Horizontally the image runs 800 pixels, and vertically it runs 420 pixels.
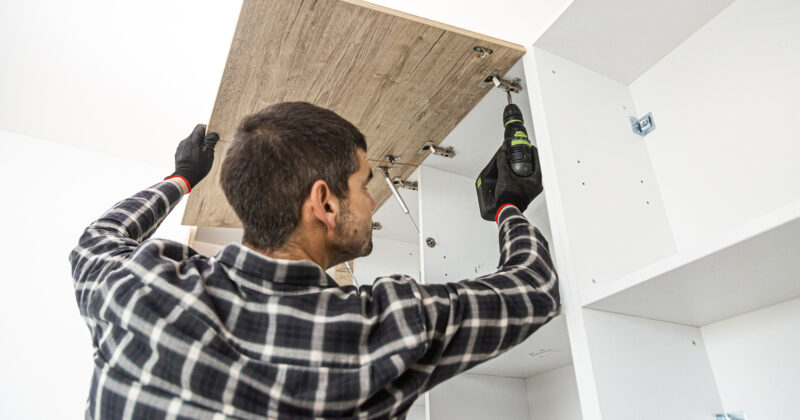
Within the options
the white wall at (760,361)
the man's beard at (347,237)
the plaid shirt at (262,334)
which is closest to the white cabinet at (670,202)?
the white wall at (760,361)

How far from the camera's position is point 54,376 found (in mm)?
1698

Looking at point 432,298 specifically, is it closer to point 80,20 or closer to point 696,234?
point 696,234

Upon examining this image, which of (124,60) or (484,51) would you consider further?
(124,60)

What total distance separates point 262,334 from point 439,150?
0.94 metres

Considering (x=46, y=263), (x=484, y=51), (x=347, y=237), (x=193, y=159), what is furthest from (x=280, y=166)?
(x=46, y=263)

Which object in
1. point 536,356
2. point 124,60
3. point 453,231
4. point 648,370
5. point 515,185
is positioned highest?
point 124,60

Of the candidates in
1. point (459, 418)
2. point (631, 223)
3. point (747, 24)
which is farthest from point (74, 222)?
point (747, 24)

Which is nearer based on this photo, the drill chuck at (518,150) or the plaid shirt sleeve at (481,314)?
the plaid shirt sleeve at (481,314)

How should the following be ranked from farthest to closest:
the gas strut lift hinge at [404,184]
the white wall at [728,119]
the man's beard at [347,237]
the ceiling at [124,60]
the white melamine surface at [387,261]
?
the white melamine surface at [387,261] < the ceiling at [124,60] < the gas strut lift hinge at [404,184] < the white wall at [728,119] < the man's beard at [347,237]

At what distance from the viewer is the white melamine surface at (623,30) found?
983 mm

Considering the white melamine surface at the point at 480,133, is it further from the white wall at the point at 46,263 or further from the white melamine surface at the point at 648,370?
the white wall at the point at 46,263

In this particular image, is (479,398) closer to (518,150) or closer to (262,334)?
(518,150)

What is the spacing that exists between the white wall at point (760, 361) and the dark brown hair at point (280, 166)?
2.34 ft

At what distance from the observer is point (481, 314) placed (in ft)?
2.15
